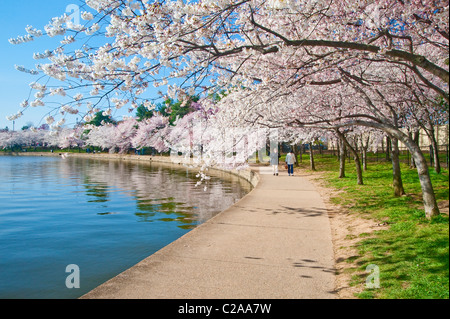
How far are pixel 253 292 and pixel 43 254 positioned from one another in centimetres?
703

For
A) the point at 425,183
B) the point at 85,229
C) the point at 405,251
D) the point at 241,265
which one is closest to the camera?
the point at 241,265

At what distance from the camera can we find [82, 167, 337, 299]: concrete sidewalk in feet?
17.0

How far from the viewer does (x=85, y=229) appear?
40.4 ft

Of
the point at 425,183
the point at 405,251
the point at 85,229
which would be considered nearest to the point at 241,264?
the point at 405,251

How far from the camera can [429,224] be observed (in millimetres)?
8062

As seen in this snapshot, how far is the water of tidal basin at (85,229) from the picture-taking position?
7.94 meters

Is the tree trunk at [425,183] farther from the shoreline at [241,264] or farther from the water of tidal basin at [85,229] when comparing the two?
the water of tidal basin at [85,229]

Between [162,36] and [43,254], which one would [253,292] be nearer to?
[162,36]

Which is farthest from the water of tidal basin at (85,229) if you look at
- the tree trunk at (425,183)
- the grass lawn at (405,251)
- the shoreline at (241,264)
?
the tree trunk at (425,183)

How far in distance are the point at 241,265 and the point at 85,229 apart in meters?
7.95

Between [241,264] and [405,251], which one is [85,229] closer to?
[241,264]

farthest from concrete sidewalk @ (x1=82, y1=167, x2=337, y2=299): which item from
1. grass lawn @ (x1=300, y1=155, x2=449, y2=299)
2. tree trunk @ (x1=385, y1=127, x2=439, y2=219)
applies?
tree trunk @ (x1=385, y1=127, x2=439, y2=219)

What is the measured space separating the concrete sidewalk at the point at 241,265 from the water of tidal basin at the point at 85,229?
2.02m
